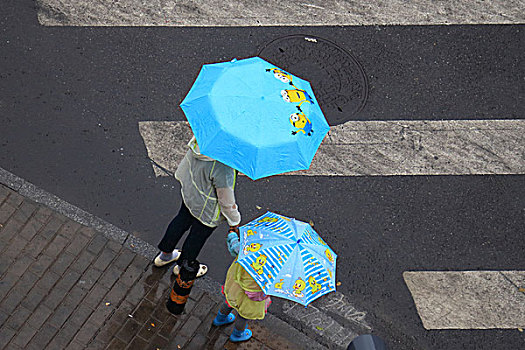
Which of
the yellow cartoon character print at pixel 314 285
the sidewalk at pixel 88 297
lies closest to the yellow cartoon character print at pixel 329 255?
the yellow cartoon character print at pixel 314 285

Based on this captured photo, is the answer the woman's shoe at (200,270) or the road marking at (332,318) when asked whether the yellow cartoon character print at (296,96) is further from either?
the road marking at (332,318)

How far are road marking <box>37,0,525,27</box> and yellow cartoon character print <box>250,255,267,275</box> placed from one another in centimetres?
403

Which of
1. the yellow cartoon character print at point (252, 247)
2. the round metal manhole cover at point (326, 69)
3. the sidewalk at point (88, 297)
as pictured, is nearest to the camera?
the yellow cartoon character print at point (252, 247)

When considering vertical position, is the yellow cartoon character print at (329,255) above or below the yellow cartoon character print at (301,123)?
below

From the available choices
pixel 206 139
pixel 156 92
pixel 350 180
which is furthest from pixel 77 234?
pixel 350 180

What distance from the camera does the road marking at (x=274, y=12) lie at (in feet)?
23.0

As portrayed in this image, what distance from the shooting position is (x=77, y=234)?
18.4 feet

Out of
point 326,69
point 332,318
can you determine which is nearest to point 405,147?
point 326,69

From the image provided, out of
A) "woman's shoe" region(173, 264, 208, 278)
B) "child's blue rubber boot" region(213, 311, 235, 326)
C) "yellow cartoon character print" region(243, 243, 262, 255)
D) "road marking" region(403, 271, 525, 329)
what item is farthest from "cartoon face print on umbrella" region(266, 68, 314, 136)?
"road marking" region(403, 271, 525, 329)

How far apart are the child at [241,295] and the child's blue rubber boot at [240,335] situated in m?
0.04

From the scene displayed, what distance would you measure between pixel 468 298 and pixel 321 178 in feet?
6.16

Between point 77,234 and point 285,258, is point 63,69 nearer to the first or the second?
point 77,234

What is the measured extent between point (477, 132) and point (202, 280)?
139 inches

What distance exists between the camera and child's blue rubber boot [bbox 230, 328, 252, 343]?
16.8 ft
